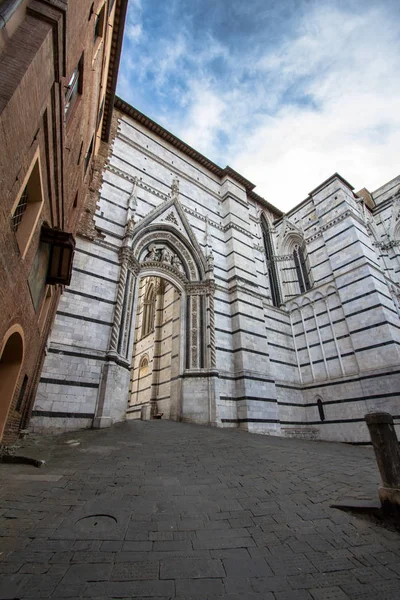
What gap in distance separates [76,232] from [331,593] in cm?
936

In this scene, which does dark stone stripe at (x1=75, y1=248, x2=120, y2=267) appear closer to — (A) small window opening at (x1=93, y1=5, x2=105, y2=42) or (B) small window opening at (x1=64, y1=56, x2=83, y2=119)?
(B) small window opening at (x1=64, y1=56, x2=83, y2=119)

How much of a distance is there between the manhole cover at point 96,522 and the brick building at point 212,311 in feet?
15.3

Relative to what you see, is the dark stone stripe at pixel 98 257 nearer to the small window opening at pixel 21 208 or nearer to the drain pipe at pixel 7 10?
the small window opening at pixel 21 208

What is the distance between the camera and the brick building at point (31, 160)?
285 centimetres

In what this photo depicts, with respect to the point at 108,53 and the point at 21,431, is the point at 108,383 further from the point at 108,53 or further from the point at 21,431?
the point at 108,53

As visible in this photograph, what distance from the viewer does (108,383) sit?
7559mm

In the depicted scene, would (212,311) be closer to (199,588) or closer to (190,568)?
(190,568)

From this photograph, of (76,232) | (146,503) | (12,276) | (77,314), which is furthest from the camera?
(76,232)

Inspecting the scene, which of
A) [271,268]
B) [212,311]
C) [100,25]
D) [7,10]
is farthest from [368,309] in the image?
[7,10]

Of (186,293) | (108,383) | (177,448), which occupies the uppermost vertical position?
(186,293)

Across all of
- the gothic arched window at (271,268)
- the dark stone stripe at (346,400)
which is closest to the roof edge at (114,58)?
the gothic arched window at (271,268)

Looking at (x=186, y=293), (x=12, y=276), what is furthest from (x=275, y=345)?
(x=12, y=276)

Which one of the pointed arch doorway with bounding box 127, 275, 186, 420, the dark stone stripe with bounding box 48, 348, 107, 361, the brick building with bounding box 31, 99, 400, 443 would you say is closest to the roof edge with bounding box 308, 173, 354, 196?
the brick building with bounding box 31, 99, 400, 443

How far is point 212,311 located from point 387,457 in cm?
849
